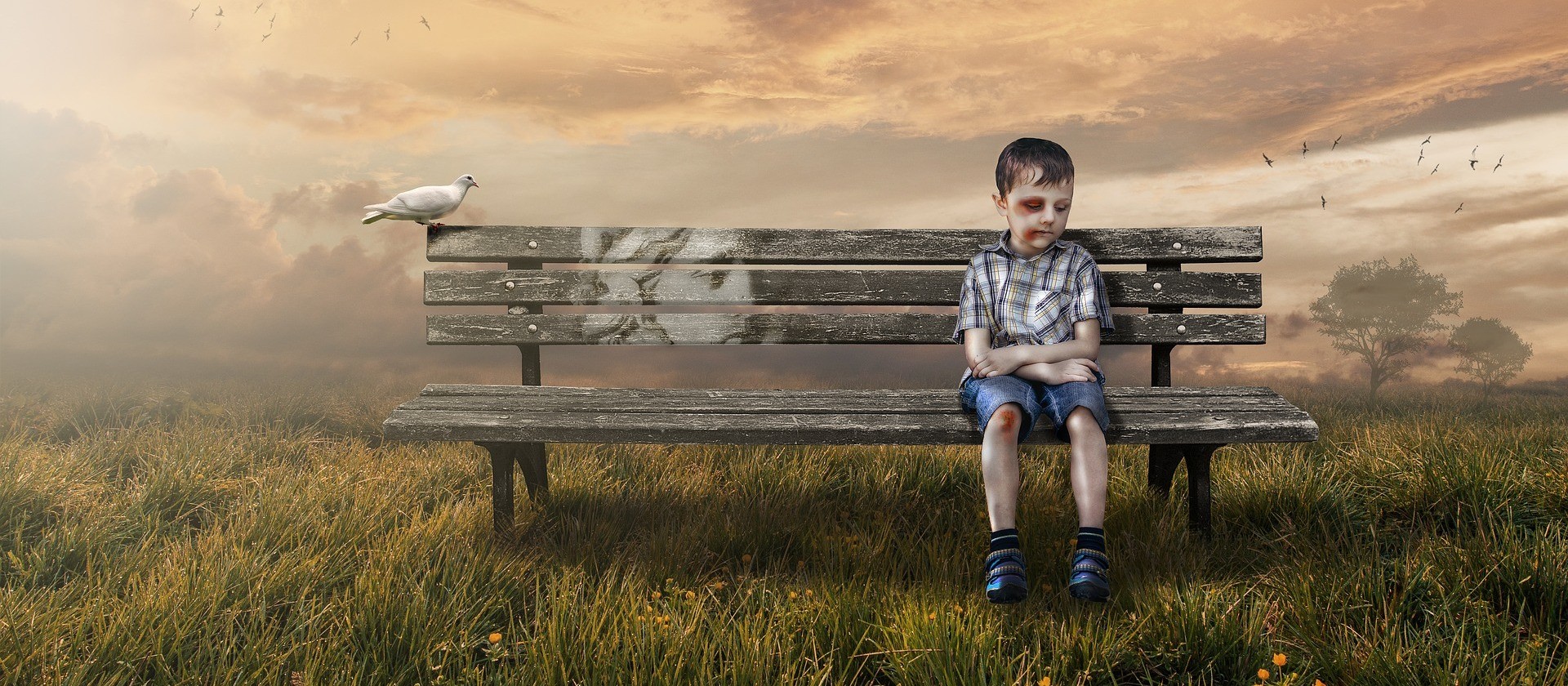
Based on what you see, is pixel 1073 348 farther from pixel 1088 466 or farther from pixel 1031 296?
pixel 1088 466

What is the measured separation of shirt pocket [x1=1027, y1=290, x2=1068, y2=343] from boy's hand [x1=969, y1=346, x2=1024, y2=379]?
0.57ft

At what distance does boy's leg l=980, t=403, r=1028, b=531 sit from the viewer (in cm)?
279

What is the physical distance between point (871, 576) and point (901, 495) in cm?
104

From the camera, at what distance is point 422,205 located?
3734 mm

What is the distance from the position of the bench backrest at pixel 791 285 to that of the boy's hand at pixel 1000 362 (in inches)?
28.6

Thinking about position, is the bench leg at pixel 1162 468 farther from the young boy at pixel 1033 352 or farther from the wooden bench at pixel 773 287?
the young boy at pixel 1033 352

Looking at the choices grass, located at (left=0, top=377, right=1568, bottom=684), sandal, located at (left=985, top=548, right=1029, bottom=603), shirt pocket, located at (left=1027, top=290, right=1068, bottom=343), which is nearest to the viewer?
grass, located at (left=0, top=377, right=1568, bottom=684)

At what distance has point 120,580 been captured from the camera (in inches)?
112

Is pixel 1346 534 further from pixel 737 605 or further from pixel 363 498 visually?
pixel 363 498

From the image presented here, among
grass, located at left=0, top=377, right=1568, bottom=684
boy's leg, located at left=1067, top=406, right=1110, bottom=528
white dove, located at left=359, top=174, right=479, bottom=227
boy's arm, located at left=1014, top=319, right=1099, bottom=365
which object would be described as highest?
white dove, located at left=359, top=174, right=479, bottom=227

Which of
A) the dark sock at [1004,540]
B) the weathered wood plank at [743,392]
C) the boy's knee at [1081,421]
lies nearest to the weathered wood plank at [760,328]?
the weathered wood plank at [743,392]

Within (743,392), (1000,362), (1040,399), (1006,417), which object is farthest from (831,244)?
(1006,417)

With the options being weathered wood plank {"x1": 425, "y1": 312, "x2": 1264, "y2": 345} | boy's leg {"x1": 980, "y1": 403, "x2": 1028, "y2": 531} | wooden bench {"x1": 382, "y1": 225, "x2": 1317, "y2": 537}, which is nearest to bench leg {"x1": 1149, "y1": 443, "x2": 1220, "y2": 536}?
wooden bench {"x1": 382, "y1": 225, "x2": 1317, "y2": 537}

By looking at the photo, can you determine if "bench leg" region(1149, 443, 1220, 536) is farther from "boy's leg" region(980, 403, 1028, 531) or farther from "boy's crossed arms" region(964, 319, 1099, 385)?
"boy's leg" region(980, 403, 1028, 531)
